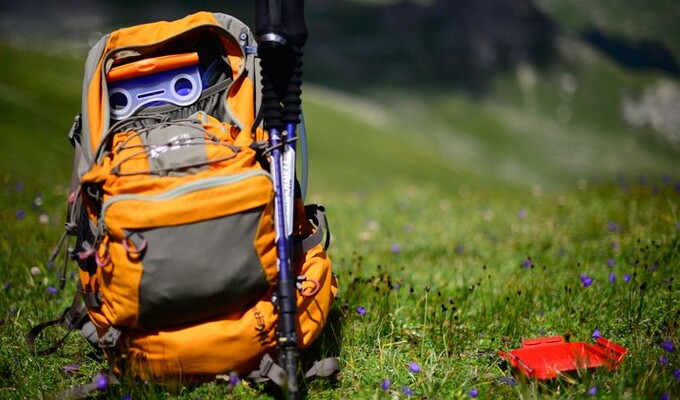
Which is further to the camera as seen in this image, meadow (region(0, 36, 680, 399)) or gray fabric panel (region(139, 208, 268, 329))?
meadow (region(0, 36, 680, 399))

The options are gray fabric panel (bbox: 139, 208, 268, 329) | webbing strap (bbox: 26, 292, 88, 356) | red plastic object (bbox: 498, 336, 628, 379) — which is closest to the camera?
gray fabric panel (bbox: 139, 208, 268, 329)

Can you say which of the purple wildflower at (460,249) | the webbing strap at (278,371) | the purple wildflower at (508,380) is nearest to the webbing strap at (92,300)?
the webbing strap at (278,371)

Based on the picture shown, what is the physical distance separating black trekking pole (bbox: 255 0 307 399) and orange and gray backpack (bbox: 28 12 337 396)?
10 centimetres

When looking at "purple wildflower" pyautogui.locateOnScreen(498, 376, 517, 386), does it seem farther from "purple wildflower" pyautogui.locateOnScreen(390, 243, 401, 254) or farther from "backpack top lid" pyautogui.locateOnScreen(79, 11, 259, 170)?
"purple wildflower" pyautogui.locateOnScreen(390, 243, 401, 254)

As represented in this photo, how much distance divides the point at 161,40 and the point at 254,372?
2.68 meters

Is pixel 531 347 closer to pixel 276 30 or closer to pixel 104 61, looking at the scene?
pixel 276 30

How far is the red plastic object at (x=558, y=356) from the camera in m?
4.05

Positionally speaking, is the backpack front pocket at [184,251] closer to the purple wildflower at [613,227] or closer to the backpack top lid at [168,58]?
the backpack top lid at [168,58]

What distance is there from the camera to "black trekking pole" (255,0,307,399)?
3.98 metres

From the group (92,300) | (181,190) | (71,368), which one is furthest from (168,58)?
(71,368)

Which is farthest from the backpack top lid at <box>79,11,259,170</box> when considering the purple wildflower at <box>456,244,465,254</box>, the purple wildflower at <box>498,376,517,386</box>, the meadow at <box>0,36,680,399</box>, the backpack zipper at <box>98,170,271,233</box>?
the purple wildflower at <box>456,244,465,254</box>

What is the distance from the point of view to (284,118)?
4387 mm

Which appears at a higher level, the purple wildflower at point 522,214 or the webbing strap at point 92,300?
the webbing strap at point 92,300

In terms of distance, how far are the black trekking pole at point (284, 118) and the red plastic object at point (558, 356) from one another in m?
1.62
